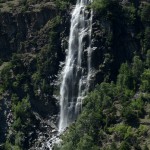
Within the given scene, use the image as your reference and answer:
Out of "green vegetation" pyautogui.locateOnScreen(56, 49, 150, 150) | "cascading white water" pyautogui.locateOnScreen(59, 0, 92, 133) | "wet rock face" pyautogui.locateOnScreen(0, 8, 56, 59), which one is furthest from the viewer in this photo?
"wet rock face" pyautogui.locateOnScreen(0, 8, 56, 59)

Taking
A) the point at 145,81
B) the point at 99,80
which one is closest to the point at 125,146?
the point at 145,81

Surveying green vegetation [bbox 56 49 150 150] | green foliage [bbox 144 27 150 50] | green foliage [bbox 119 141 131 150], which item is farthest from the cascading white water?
green foliage [bbox 119 141 131 150]

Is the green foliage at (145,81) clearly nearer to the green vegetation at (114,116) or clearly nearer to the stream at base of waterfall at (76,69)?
the green vegetation at (114,116)

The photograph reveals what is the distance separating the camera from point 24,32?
140750 mm

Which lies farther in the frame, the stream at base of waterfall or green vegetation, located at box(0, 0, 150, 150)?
the stream at base of waterfall

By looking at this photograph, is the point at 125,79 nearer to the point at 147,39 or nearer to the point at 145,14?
the point at 147,39

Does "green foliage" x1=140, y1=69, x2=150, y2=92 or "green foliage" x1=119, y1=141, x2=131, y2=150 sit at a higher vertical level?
"green foliage" x1=140, y1=69, x2=150, y2=92

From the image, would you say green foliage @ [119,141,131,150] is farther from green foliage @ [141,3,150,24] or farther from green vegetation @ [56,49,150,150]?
green foliage @ [141,3,150,24]

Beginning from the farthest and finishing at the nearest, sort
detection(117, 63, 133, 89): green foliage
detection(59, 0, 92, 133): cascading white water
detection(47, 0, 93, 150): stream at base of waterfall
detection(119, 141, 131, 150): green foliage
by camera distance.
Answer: detection(59, 0, 92, 133): cascading white water
detection(47, 0, 93, 150): stream at base of waterfall
detection(117, 63, 133, 89): green foliage
detection(119, 141, 131, 150): green foliage

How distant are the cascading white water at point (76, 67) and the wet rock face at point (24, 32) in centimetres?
717

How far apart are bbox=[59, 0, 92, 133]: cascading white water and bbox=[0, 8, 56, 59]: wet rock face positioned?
7166 millimetres

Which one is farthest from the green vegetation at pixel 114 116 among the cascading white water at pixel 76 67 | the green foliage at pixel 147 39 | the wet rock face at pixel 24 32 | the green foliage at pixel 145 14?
the wet rock face at pixel 24 32

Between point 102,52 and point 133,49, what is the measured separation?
617cm

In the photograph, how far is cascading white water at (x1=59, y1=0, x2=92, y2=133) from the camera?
127 meters
